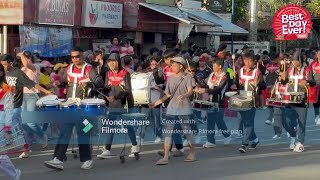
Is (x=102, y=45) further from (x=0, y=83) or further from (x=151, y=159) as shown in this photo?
(x=0, y=83)

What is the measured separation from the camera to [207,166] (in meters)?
10.6

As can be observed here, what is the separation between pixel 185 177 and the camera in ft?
31.6

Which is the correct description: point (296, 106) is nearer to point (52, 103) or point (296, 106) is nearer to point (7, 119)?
point (52, 103)

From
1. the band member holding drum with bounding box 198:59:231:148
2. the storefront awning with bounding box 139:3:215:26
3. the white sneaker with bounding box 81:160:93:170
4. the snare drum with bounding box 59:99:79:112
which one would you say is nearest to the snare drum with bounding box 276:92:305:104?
the band member holding drum with bounding box 198:59:231:148

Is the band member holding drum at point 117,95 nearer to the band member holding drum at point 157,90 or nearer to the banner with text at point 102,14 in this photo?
the band member holding drum at point 157,90

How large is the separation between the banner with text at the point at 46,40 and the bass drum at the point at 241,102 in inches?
249

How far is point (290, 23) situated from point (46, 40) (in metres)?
7.93

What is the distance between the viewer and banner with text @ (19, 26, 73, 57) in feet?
54.0

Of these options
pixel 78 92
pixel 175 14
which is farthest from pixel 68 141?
pixel 175 14

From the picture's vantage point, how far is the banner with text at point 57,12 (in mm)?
16984

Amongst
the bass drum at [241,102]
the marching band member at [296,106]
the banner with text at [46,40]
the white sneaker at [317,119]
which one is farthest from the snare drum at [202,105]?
the banner with text at [46,40]

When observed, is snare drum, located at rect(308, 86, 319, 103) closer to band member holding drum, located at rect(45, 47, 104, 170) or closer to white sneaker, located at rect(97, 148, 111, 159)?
white sneaker, located at rect(97, 148, 111, 159)

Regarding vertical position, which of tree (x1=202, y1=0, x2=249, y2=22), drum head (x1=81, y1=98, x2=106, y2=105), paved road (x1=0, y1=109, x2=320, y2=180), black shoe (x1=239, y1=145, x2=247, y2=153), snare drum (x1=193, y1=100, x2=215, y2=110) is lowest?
paved road (x1=0, y1=109, x2=320, y2=180)

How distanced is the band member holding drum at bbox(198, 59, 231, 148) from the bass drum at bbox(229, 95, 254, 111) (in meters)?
0.35
